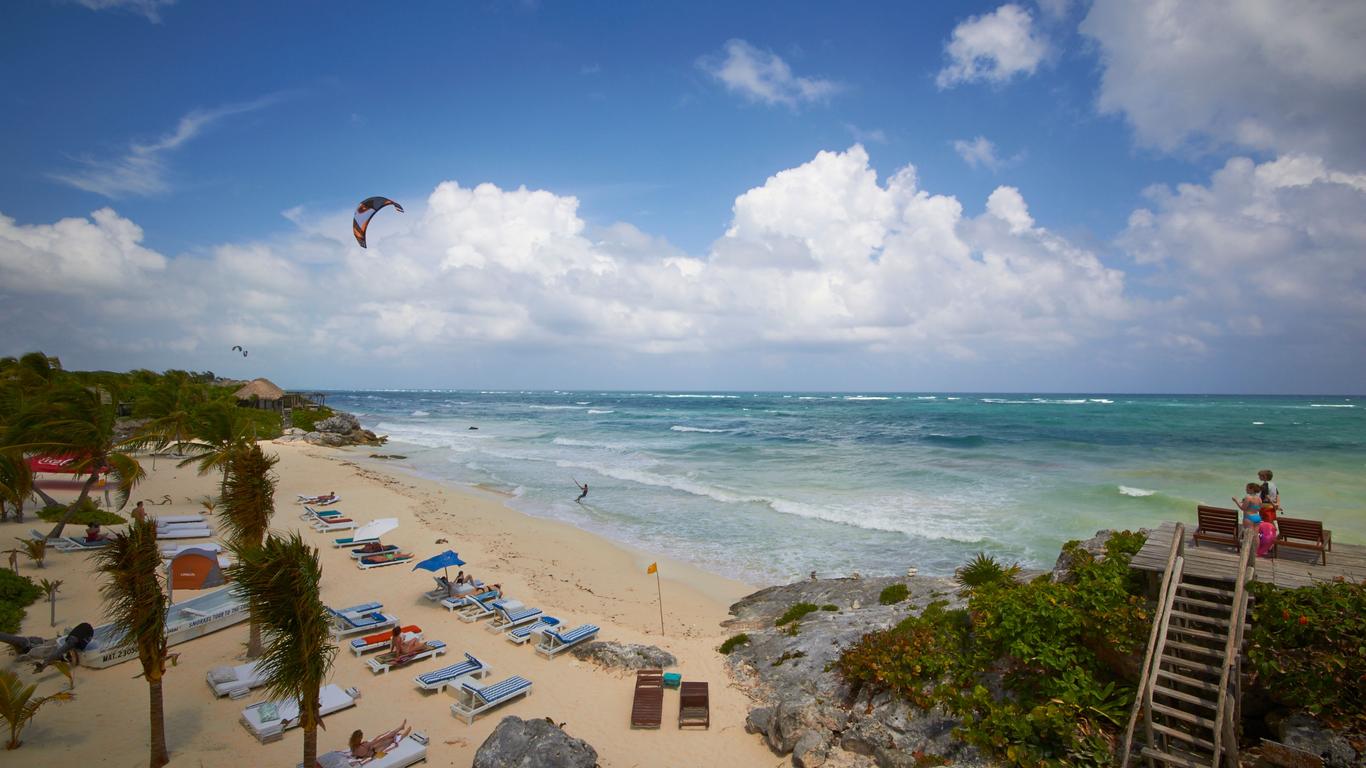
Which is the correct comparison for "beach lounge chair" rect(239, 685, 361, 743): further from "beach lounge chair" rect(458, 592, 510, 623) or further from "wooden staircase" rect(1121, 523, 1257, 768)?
"wooden staircase" rect(1121, 523, 1257, 768)

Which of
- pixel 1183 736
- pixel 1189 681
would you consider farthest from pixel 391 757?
pixel 1189 681

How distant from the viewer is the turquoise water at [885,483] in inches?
830

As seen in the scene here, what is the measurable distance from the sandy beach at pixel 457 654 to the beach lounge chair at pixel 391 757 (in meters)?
0.34

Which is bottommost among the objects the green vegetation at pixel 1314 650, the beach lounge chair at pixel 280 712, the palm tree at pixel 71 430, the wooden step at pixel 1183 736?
the beach lounge chair at pixel 280 712

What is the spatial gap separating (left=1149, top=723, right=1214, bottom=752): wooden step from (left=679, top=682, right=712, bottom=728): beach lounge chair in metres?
6.28

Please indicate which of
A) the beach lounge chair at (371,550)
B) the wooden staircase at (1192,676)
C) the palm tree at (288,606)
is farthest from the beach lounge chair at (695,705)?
the beach lounge chair at (371,550)

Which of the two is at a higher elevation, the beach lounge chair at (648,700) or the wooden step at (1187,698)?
the wooden step at (1187,698)

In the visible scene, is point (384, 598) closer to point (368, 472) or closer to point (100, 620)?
point (100, 620)

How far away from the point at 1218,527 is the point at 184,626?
774 inches

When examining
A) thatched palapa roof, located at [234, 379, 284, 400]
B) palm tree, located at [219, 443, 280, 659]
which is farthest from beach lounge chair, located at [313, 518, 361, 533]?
thatched palapa roof, located at [234, 379, 284, 400]

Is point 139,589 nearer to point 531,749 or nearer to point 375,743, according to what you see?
point 375,743

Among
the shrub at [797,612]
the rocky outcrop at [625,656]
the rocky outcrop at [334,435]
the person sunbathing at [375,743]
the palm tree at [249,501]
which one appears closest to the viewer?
the person sunbathing at [375,743]

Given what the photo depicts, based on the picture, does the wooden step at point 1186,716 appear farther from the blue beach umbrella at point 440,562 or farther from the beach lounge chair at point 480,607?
the blue beach umbrella at point 440,562

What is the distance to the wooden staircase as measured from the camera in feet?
21.0
